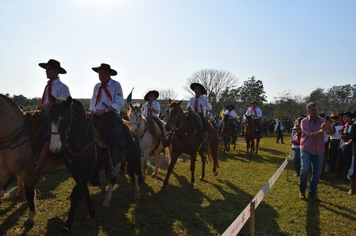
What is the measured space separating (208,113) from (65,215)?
5390 mm

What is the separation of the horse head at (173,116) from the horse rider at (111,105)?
1.52 m

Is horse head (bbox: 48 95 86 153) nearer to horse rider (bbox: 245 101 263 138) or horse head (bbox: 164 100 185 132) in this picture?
horse head (bbox: 164 100 185 132)

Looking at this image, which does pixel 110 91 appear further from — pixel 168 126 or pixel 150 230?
pixel 150 230

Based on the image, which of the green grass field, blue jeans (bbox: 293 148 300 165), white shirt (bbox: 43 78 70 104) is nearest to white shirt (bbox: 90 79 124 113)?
white shirt (bbox: 43 78 70 104)

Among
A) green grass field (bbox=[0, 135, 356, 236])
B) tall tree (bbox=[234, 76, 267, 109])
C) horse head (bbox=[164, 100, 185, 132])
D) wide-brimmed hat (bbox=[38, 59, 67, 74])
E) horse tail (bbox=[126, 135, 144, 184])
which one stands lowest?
green grass field (bbox=[0, 135, 356, 236])

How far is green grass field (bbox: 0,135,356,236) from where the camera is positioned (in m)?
4.12

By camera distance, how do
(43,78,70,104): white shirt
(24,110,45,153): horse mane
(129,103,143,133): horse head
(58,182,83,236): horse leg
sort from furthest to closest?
(129,103,143,133): horse head
(43,78,70,104): white shirt
(24,110,45,153): horse mane
(58,182,83,236): horse leg

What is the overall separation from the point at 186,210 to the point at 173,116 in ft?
8.21

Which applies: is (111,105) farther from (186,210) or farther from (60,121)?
(186,210)

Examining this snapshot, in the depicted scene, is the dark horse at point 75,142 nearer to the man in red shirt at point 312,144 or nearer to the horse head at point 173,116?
the horse head at point 173,116

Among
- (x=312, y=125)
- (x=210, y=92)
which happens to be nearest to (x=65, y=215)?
(x=312, y=125)

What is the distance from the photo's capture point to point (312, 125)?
221 inches

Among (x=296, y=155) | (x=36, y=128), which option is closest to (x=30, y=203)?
(x=36, y=128)

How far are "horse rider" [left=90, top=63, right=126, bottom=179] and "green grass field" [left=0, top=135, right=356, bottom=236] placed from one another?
3.66 ft
